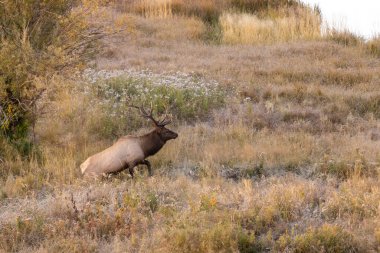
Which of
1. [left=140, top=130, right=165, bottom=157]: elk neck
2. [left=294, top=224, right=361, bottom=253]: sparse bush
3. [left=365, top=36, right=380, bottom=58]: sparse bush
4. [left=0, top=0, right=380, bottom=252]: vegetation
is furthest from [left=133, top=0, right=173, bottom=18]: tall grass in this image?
[left=294, top=224, right=361, bottom=253]: sparse bush

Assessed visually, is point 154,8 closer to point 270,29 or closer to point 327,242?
point 270,29

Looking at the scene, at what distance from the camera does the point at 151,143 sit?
31.8 ft

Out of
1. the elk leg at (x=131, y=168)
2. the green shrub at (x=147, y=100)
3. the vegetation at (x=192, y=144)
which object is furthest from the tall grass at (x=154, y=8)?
the elk leg at (x=131, y=168)

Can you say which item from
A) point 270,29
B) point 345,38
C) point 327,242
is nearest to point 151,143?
point 327,242

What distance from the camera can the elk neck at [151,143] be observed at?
9602 mm

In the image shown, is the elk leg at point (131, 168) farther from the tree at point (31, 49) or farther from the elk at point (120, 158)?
the tree at point (31, 49)

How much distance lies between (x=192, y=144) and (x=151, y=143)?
5.13 ft

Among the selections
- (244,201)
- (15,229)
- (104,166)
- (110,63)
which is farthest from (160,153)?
(110,63)

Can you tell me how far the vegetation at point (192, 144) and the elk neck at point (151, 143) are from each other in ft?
1.26

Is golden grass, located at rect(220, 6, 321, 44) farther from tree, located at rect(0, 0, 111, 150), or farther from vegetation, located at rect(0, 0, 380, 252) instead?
tree, located at rect(0, 0, 111, 150)

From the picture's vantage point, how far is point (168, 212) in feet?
24.4

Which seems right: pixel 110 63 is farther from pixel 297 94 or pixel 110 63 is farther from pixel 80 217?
pixel 80 217

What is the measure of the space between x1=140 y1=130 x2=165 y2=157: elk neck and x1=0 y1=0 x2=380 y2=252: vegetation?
15.2 inches

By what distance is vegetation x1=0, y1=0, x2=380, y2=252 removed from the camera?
7035 mm
